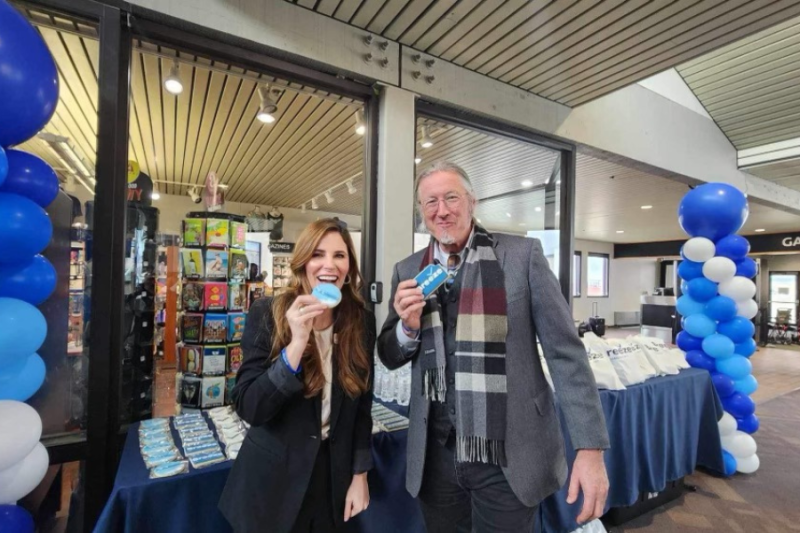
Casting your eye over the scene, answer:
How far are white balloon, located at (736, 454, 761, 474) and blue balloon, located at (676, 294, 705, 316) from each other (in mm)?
1272

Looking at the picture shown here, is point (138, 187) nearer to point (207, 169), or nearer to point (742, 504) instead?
point (207, 169)

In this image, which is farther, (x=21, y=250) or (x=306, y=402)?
(x=21, y=250)

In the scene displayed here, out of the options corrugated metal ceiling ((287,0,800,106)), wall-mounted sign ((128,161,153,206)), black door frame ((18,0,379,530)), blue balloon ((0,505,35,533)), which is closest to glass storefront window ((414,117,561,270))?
corrugated metal ceiling ((287,0,800,106))

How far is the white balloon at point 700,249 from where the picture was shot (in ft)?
11.4

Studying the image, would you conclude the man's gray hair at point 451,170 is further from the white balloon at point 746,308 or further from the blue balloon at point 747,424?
the blue balloon at point 747,424

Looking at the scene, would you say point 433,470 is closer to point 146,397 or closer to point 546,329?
point 546,329

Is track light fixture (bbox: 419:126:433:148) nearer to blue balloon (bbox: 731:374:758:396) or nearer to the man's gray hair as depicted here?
the man's gray hair

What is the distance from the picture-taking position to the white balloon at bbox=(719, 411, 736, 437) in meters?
3.45

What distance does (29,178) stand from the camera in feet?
5.01

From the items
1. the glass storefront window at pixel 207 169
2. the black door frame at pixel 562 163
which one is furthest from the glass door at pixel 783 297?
the glass storefront window at pixel 207 169

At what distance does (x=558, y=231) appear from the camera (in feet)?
13.0

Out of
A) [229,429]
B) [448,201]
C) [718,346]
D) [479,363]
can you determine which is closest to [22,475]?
[229,429]

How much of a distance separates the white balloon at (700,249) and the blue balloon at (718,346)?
26.8 inches

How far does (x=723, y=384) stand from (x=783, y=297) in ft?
50.0
